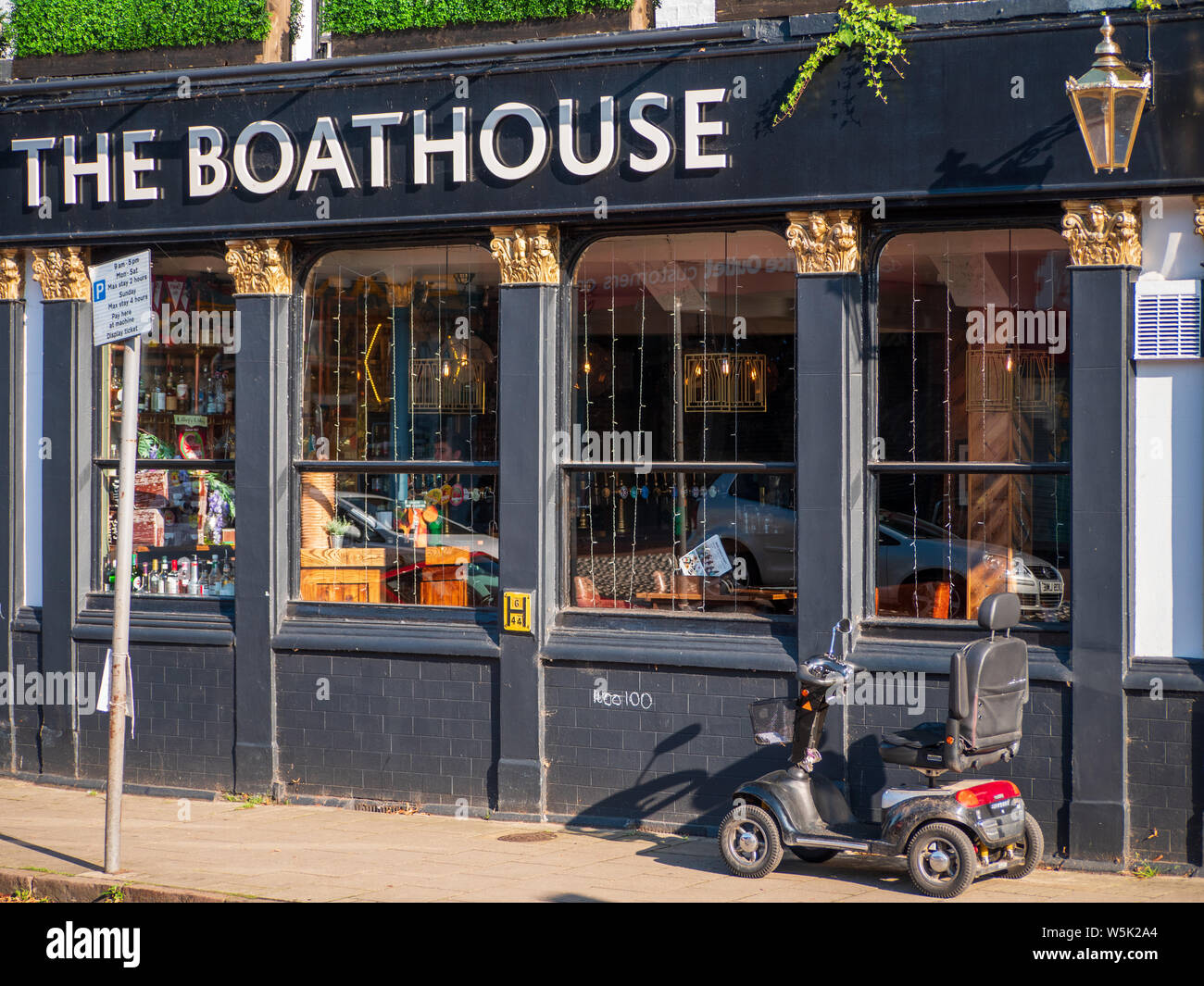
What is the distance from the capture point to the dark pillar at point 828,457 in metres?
8.95

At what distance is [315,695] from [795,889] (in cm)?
417

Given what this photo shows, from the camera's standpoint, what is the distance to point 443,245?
401 inches

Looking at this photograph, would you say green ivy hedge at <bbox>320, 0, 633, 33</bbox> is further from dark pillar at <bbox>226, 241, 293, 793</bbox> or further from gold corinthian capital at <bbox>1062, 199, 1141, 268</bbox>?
gold corinthian capital at <bbox>1062, 199, 1141, 268</bbox>

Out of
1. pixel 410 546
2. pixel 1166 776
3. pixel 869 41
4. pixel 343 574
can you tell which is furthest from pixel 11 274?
pixel 1166 776

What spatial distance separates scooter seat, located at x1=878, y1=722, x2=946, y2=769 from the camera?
297 inches

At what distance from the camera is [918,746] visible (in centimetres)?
759

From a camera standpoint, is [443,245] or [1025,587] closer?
[1025,587]

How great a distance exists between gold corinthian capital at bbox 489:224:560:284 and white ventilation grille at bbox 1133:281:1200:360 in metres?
3.79

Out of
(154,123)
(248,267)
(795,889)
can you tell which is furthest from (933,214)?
(154,123)

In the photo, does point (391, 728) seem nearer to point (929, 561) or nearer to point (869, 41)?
point (929, 561)

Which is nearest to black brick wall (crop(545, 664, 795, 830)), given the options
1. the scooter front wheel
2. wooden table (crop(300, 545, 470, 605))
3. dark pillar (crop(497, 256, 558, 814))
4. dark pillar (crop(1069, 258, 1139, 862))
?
dark pillar (crop(497, 256, 558, 814))
